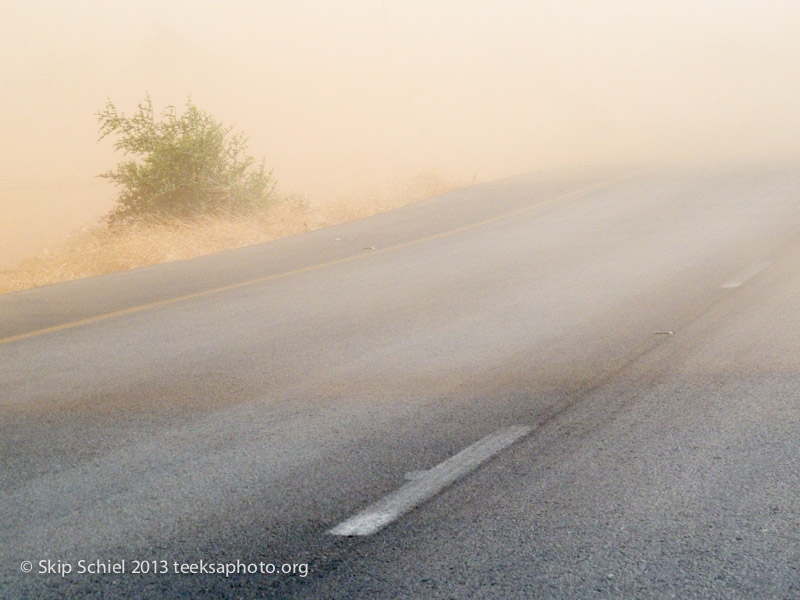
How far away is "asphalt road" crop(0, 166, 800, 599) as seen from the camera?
3314mm

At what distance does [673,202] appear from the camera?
17.2 meters

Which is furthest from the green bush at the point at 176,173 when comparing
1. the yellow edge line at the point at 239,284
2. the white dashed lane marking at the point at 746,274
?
the white dashed lane marking at the point at 746,274

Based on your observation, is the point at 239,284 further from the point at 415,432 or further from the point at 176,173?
the point at 176,173

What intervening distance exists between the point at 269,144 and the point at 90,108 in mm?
20290

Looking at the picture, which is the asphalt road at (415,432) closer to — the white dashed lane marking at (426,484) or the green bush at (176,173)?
the white dashed lane marking at (426,484)

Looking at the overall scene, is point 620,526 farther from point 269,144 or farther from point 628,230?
point 269,144

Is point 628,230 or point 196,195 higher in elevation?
point 196,195

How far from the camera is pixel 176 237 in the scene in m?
14.7

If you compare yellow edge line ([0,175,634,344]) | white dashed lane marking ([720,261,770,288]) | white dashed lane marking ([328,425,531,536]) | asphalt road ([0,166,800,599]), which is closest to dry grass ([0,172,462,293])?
asphalt road ([0,166,800,599])

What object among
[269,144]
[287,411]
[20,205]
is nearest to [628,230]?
[287,411]

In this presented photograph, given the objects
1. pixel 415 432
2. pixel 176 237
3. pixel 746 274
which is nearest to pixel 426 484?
pixel 415 432

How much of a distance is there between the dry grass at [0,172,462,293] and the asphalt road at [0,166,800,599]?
1.92 meters

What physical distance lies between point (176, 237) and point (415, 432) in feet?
35.0

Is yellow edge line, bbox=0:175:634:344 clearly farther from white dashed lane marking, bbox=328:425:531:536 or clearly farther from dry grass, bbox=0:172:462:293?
white dashed lane marking, bbox=328:425:531:536
